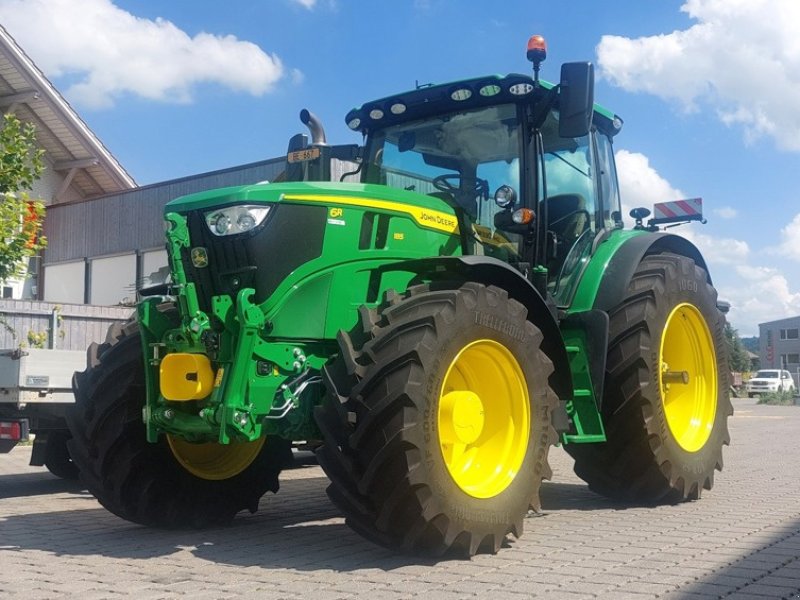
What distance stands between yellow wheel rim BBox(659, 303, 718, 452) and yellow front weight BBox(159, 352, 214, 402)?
3803 millimetres

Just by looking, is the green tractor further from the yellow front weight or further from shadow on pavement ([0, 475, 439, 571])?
shadow on pavement ([0, 475, 439, 571])

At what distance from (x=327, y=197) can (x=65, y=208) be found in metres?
21.1

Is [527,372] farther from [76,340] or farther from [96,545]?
[76,340]

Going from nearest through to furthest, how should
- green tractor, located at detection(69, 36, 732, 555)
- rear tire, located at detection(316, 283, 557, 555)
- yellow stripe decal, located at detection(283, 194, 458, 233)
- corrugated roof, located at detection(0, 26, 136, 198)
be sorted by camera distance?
rear tire, located at detection(316, 283, 557, 555) → green tractor, located at detection(69, 36, 732, 555) → yellow stripe decal, located at detection(283, 194, 458, 233) → corrugated roof, located at detection(0, 26, 136, 198)

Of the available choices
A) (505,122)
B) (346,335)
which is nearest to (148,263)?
(505,122)

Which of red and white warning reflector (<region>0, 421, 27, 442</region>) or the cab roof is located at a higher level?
the cab roof

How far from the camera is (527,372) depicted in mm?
5375

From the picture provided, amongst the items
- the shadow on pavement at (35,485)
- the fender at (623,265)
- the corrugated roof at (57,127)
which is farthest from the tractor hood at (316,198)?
the corrugated roof at (57,127)

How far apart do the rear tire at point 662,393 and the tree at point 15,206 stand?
7.77m

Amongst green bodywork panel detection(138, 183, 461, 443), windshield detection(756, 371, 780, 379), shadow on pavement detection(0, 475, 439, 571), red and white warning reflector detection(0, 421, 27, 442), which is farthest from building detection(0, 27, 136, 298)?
windshield detection(756, 371, 780, 379)

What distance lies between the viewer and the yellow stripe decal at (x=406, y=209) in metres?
5.29

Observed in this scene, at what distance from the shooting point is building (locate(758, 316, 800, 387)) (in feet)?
254

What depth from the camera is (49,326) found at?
14.5 m

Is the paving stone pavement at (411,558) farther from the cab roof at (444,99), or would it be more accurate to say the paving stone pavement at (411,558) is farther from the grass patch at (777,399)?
the grass patch at (777,399)
